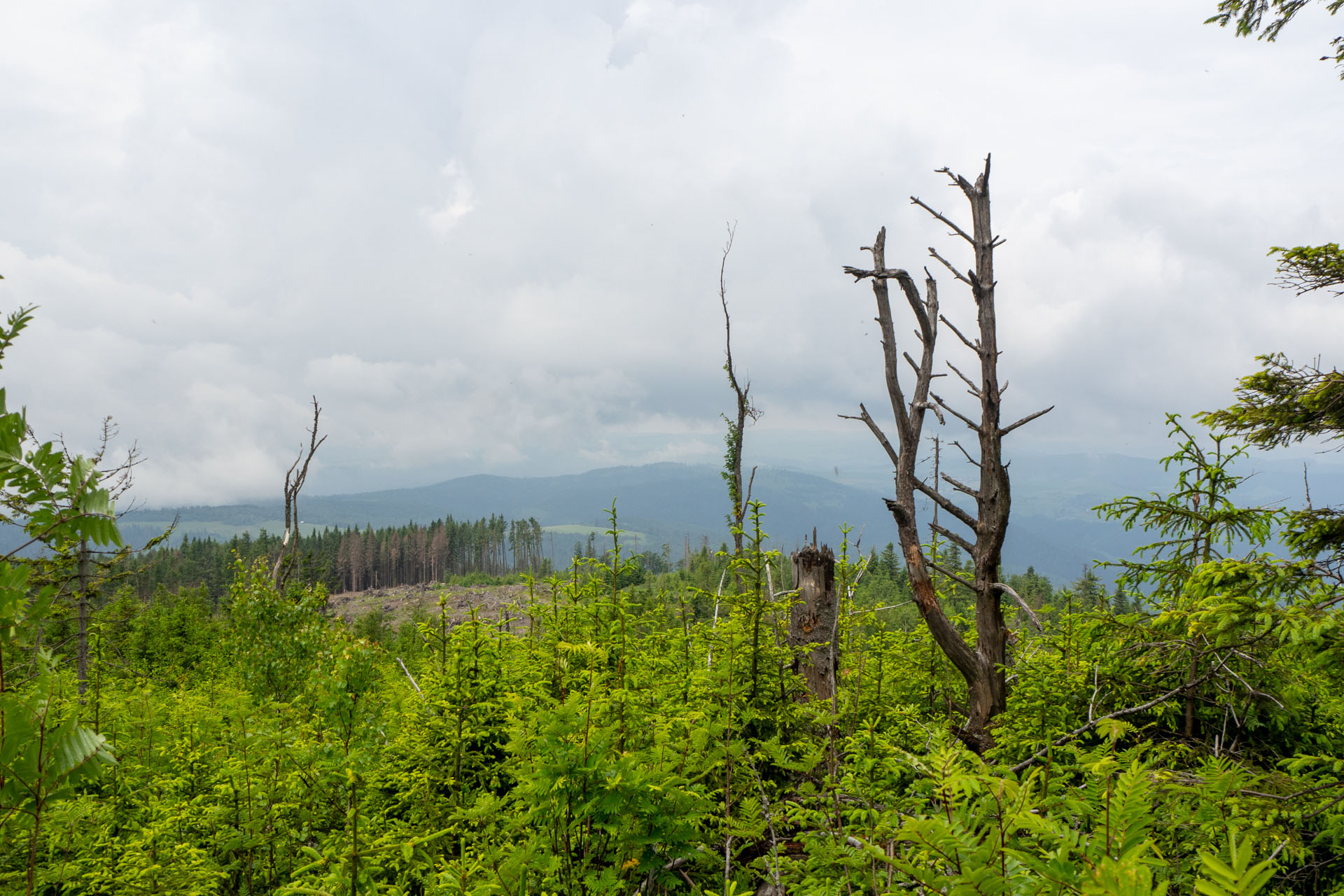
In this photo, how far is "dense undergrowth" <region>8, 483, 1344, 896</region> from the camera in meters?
2.06

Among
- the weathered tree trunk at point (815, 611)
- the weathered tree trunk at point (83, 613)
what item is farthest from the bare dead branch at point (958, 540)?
the weathered tree trunk at point (83, 613)

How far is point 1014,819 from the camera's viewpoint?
1464mm

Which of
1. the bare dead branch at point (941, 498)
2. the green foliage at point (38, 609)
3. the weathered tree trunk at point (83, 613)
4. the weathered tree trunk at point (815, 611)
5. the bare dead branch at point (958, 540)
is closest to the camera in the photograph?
the green foliage at point (38, 609)

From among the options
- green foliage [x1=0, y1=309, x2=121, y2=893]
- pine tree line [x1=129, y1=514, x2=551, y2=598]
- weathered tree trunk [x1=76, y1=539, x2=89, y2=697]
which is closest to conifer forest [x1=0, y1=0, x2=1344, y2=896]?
green foliage [x1=0, y1=309, x2=121, y2=893]

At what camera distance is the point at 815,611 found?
6793 mm

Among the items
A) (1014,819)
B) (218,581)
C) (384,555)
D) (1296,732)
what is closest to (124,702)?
(1014,819)

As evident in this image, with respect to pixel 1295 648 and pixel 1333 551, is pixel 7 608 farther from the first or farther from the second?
pixel 1333 551

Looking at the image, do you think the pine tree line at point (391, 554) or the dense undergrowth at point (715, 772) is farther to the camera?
the pine tree line at point (391, 554)

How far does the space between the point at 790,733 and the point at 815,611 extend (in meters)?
1.94

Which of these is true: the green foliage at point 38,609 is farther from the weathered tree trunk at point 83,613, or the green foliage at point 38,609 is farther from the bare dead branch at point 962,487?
the weathered tree trunk at point 83,613

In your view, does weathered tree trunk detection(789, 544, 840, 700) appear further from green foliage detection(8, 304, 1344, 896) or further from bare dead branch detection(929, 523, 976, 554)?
bare dead branch detection(929, 523, 976, 554)

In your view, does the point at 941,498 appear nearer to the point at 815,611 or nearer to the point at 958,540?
the point at 958,540

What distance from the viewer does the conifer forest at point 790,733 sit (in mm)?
1544

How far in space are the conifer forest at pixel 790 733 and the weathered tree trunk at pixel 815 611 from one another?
0.04m
